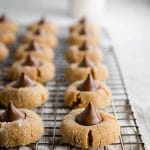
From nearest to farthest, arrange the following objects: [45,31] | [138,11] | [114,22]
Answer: [45,31]
[114,22]
[138,11]

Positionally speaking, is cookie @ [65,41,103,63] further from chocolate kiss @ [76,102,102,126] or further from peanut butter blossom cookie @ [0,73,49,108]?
chocolate kiss @ [76,102,102,126]

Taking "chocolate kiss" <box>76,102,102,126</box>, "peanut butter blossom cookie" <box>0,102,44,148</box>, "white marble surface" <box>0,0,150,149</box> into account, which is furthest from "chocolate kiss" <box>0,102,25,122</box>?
"white marble surface" <box>0,0,150,149</box>

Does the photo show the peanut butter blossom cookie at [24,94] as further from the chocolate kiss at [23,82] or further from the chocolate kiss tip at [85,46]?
the chocolate kiss tip at [85,46]

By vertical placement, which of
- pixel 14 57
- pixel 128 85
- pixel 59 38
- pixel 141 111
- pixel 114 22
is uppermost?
pixel 114 22

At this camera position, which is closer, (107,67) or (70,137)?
(70,137)

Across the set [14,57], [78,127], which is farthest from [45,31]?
[78,127]

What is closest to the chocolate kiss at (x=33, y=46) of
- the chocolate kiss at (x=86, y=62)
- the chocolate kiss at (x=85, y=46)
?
A: the chocolate kiss at (x=85, y=46)

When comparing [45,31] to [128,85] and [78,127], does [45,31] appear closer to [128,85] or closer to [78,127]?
[128,85]
